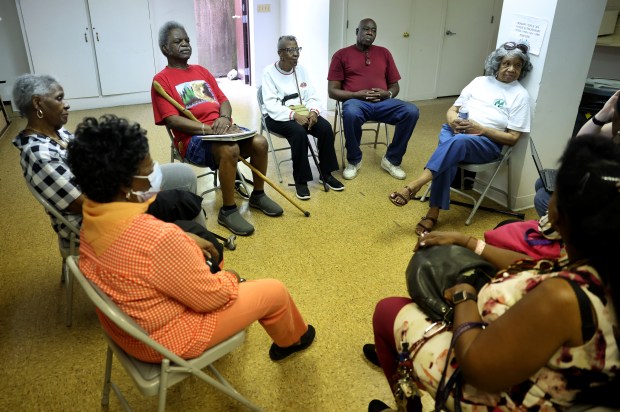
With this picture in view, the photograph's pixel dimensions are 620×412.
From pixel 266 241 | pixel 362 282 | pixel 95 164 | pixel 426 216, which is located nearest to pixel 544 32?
pixel 426 216

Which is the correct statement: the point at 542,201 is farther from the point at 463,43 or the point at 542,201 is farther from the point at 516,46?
the point at 463,43

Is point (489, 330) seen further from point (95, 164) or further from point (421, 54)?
point (421, 54)

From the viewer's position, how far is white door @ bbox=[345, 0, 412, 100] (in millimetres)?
5527

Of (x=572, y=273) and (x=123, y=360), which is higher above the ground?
(x=572, y=273)

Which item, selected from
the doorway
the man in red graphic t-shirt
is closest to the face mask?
the man in red graphic t-shirt

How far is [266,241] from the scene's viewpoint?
285 cm

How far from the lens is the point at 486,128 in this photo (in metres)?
2.99

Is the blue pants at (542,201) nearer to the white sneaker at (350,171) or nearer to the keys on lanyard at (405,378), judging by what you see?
the keys on lanyard at (405,378)

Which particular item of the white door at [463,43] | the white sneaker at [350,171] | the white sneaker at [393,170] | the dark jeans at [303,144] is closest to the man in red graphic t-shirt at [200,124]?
the dark jeans at [303,144]

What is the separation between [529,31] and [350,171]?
1.65 m

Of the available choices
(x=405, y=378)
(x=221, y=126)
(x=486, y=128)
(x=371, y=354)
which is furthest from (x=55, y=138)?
(x=486, y=128)

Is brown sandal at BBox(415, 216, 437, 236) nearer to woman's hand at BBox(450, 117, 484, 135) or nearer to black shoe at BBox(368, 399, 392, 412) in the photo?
woman's hand at BBox(450, 117, 484, 135)

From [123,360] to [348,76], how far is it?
3.17m

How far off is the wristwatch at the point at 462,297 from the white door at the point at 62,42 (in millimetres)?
5493
